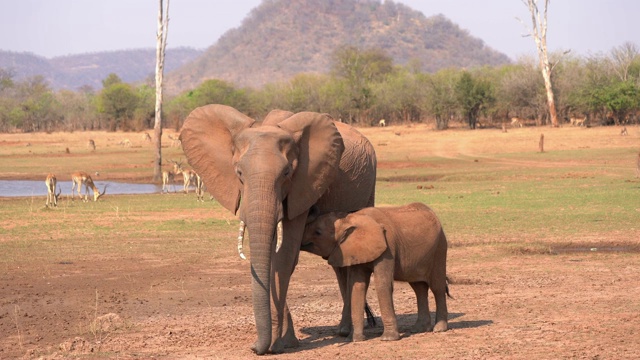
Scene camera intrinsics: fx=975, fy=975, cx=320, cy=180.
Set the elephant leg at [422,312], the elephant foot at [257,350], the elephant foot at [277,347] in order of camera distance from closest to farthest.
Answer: the elephant foot at [257,350] → the elephant foot at [277,347] → the elephant leg at [422,312]

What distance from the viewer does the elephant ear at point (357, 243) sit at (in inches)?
377

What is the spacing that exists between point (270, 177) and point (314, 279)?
229 inches

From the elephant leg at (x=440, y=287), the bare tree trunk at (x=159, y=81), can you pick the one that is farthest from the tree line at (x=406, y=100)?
the elephant leg at (x=440, y=287)

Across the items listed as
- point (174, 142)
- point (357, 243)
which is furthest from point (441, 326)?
point (174, 142)

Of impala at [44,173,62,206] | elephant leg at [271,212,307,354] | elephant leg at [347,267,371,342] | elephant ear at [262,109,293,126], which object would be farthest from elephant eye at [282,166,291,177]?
impala at [44,173,62,206]

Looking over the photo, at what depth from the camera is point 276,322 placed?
9383 mm

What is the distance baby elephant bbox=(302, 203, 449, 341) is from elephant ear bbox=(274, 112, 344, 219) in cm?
48

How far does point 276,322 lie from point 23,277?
6437 millimetres

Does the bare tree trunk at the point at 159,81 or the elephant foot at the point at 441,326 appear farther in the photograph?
the bare tree trunk at the point at 159,81

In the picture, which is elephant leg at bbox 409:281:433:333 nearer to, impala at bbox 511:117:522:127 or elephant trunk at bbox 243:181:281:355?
elephant trunk at bbox 243:181:281:355

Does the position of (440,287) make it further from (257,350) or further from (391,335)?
(257,350)

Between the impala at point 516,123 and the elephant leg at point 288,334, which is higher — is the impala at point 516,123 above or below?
above

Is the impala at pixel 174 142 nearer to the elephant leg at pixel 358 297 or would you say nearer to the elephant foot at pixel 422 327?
the elephant foot at pixel 422 327

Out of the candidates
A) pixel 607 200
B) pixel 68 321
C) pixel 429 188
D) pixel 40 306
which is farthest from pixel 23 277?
pixel 429 188
